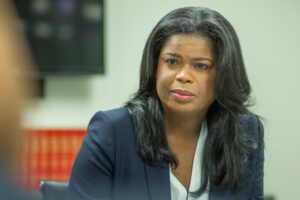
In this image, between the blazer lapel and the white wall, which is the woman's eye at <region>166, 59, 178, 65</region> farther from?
the white wall

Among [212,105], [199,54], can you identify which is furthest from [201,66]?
[212,105]

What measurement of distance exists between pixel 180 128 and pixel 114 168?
21cm

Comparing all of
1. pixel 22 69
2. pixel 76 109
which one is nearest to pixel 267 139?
pixel 76 109

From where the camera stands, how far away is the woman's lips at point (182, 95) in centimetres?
104

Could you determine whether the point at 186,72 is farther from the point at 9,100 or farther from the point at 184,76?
the point at 9,100

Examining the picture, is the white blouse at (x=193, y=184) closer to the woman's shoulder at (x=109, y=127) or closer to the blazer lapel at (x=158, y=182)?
the blazer lapel at (x=158, y=182)

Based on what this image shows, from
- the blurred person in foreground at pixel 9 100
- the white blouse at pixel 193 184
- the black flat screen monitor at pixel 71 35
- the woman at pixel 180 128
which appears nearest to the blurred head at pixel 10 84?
the blurred person in foreground at pixel 9 100

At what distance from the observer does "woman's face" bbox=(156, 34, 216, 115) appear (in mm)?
1039

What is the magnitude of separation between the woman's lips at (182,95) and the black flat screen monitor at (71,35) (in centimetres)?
95

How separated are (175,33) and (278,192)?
133cm

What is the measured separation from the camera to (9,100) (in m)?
0.28

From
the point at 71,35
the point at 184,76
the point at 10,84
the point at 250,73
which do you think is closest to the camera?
the point at 10,84

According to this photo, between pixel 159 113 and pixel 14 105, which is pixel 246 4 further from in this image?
pixel 14 105

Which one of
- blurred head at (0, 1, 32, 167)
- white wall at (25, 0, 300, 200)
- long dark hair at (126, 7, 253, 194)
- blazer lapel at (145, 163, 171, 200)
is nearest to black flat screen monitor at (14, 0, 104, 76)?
white wall at (25, 0, 300, 200)
